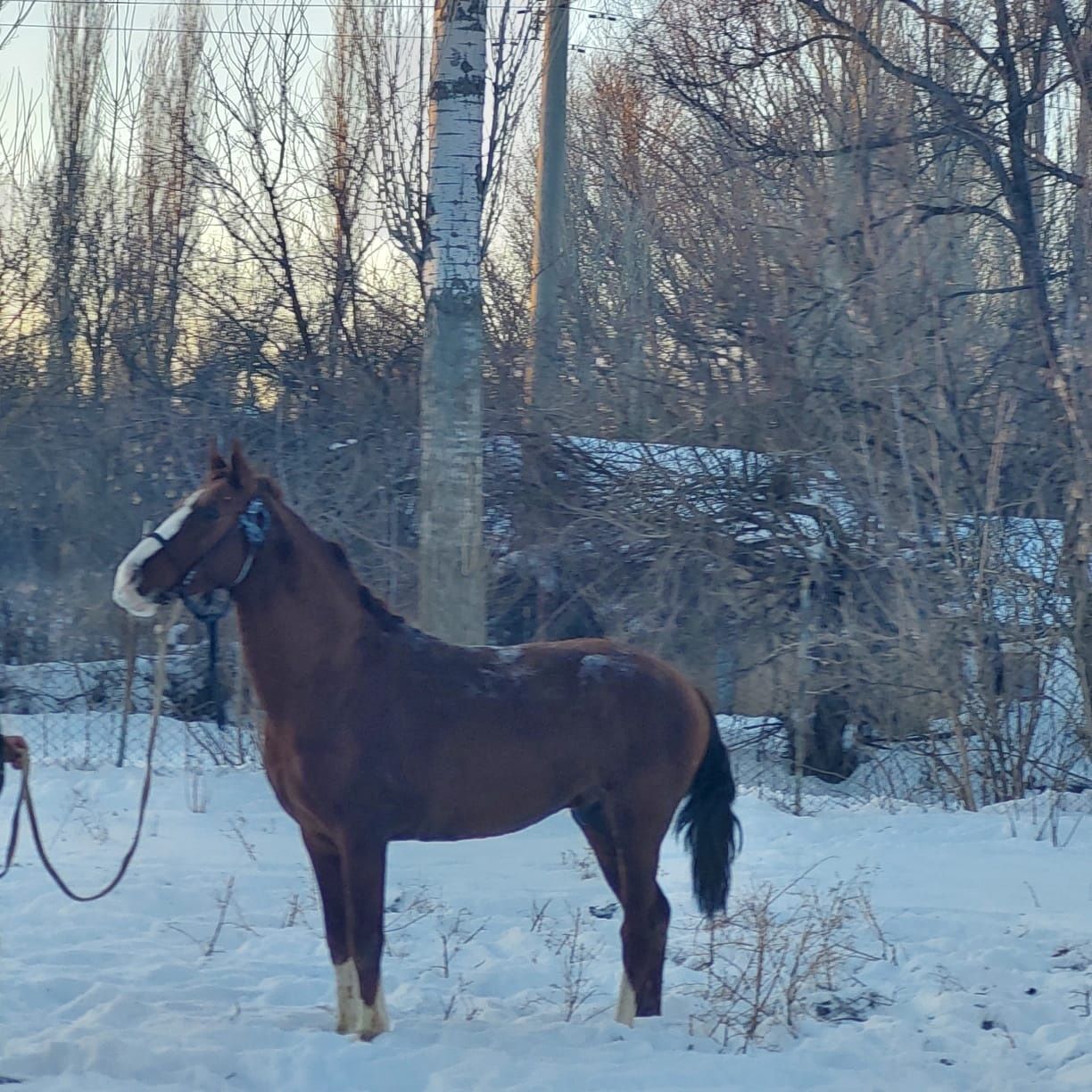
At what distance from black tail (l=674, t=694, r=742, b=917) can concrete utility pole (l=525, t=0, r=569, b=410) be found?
6.64 meters

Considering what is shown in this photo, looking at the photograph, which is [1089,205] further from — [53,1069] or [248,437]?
[53,1069]

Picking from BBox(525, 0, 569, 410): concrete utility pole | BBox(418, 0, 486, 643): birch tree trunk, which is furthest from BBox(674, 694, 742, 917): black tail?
BBox(525, 0, 569, 410): concrete utility pole

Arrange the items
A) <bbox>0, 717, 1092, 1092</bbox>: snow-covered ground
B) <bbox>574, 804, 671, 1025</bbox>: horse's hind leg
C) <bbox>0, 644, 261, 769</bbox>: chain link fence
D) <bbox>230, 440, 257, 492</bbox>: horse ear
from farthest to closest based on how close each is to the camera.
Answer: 1. <bbox>0, 644, 261, 769</bbox>: chain link fence
2. <bbox>574, 804, 671, 1025</bbox>: horse's hind leg
3. <bbox>230, 440, 257, 492</bbox>: horse ear
4. <bbox>0, 717, 1092, 1092</bbox>: snow-covered ground

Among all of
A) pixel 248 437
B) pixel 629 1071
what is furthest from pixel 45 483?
pixel 629 1071

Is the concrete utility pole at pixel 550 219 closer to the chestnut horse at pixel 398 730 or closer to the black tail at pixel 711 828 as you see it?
the black tail at pixel 711 828

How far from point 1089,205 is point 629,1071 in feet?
23.2

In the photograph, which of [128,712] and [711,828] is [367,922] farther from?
[128,712]

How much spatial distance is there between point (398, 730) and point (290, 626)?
0.51 m

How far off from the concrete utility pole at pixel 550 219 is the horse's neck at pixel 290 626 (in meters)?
6.91

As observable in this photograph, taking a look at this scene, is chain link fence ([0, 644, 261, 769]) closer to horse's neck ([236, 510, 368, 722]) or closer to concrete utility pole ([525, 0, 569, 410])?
concrete utility pole ([525, 0, 569, 410])

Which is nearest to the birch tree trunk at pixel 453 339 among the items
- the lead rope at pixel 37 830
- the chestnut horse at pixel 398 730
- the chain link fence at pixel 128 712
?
the lead rope at pixel 37 830

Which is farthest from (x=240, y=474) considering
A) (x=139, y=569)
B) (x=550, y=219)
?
(x=550, y=219)

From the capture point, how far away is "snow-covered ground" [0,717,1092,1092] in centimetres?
400

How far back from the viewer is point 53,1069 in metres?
3.87
